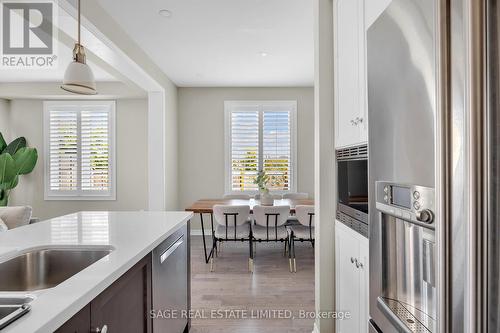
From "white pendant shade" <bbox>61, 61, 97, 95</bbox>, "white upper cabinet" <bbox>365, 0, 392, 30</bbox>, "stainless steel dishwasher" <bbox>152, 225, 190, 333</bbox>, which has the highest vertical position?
"white upper cabinet" <bbox>365, 0, 392, 30</bbox>

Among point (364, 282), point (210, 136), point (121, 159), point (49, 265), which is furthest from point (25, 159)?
point (364, 282)

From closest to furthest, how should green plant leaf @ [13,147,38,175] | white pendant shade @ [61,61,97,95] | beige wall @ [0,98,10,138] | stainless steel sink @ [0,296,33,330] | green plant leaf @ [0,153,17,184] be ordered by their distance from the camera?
stainless steel sink @ [0,296,33,330], white pendant shade @ [61,61,97,95], green plant leaf @ [0,153,17,184], green plant leaf @ [13,147,38,175], beige wall @ [0,98,10,138]

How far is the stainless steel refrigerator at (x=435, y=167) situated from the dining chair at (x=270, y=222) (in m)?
2.21

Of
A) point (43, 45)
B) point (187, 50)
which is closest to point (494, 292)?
point (187, 50)

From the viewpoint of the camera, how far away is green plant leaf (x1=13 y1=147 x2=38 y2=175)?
4.64 meters

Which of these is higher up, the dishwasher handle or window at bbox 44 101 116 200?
window at bbox 44 101 116 200

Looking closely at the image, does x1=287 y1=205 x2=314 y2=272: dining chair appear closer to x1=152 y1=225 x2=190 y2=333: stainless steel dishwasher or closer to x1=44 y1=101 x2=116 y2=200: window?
x1=152 y1=225 x2=190 y2=333: stainless steel dishwasher

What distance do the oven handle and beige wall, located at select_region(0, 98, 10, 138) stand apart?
6.50 metres

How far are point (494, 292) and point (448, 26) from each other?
0.51 meters

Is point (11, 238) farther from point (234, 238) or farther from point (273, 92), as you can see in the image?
point (273, 92)

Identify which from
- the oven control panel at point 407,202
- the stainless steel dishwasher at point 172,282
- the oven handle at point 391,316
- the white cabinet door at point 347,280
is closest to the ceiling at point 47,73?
the stainless steel dishwasher at point 172,282

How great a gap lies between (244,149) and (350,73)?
366 centimetres

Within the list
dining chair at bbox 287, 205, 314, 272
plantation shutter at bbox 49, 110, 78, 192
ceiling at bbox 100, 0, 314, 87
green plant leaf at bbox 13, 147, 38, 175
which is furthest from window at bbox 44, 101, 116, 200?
dining chair at bbox 287, 205, 314, 272

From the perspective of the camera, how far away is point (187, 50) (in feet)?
11.7
